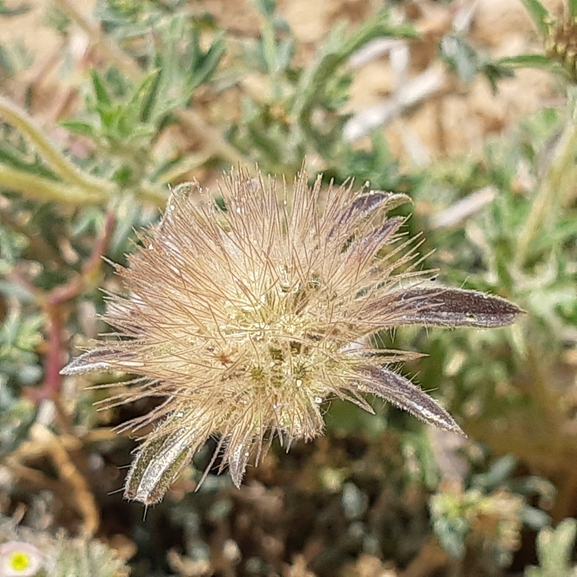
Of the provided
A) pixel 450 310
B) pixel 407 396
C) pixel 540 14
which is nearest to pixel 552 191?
pixel 540 14

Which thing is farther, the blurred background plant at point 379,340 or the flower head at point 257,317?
the blurred background plant at point 379,340

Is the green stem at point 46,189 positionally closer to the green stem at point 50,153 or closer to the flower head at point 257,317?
the green stem at point 50,153

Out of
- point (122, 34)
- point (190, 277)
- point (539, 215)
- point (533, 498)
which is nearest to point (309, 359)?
point (190, 277)

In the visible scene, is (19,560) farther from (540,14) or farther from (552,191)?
(540,14)

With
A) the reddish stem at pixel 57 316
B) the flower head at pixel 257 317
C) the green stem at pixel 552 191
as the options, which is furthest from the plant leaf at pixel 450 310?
the reddish stem at pixel 57 316

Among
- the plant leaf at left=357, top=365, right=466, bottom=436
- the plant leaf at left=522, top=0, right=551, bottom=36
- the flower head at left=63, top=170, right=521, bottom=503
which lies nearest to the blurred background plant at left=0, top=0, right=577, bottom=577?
the plant leaf at left=522, top=0, right=551, bottom=36

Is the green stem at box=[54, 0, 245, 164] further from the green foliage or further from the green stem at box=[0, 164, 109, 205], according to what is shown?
the green foliage
